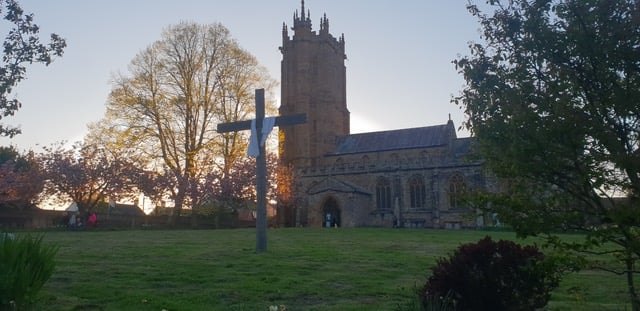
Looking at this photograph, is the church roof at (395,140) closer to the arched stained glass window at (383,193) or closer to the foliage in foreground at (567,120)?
the arched stained glass window at (383,193)

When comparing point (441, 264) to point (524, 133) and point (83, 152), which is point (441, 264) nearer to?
point (524, 133)

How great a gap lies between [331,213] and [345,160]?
8863mm

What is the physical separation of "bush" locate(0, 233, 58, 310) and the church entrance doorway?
45.8 metres

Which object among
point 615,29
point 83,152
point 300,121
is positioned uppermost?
point 83,152

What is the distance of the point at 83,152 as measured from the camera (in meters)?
42.6

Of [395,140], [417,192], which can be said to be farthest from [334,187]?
[395,140]

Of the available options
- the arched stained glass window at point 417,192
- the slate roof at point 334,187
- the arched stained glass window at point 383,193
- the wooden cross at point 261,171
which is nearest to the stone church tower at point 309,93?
the slate roof at point 334,187

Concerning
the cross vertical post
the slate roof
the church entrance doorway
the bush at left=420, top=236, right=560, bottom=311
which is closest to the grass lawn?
the bush at left=420, top=236, right=560, bottom=311

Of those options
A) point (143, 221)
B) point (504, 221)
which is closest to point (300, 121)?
point (504, 221)

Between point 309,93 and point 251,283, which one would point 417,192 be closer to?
point 309,93

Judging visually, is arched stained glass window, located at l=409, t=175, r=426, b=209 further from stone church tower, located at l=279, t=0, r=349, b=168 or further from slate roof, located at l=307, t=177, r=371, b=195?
stone church tower, located at l=279, t=0, r=349, b=168

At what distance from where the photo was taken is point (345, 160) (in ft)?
202

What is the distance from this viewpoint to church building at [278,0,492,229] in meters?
51.0

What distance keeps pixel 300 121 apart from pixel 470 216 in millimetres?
10973
